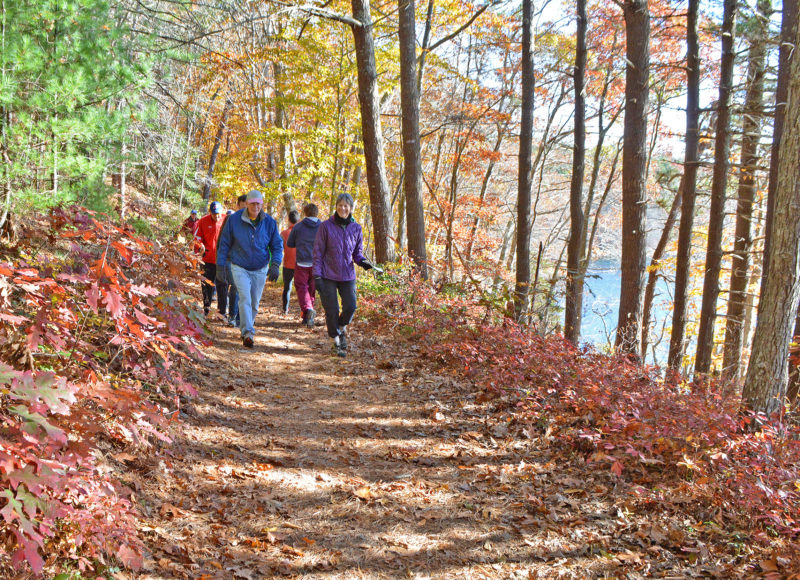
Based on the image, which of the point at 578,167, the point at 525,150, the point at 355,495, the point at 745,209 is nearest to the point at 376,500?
the point at 355,495

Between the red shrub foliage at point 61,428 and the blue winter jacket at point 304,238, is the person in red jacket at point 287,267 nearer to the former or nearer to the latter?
the blue winter jacket at point 304,238

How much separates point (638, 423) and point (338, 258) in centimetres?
449

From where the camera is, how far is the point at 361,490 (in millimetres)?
3904

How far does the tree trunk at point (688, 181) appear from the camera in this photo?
11531mm

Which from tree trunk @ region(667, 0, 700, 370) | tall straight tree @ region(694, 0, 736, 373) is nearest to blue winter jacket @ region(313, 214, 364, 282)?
tree trunk @ region(667, 0, 700, 370)

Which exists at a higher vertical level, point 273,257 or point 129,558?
point 273,257

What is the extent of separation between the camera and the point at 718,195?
460 inches

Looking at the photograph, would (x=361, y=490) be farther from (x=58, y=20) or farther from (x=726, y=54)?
(x=726, y=54)

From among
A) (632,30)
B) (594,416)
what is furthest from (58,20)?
(632,30)

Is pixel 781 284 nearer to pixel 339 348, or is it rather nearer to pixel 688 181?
pixel 339 348

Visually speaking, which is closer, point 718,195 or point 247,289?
point 247,289

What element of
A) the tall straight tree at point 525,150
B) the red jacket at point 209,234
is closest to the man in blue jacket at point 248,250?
the red jacket at point 209,234

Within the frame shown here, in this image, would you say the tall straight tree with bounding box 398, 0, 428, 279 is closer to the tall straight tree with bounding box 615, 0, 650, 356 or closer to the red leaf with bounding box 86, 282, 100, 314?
the tall straight tree with bounding box 615, 0, 650, 356

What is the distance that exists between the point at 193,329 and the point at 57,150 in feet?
13.4
